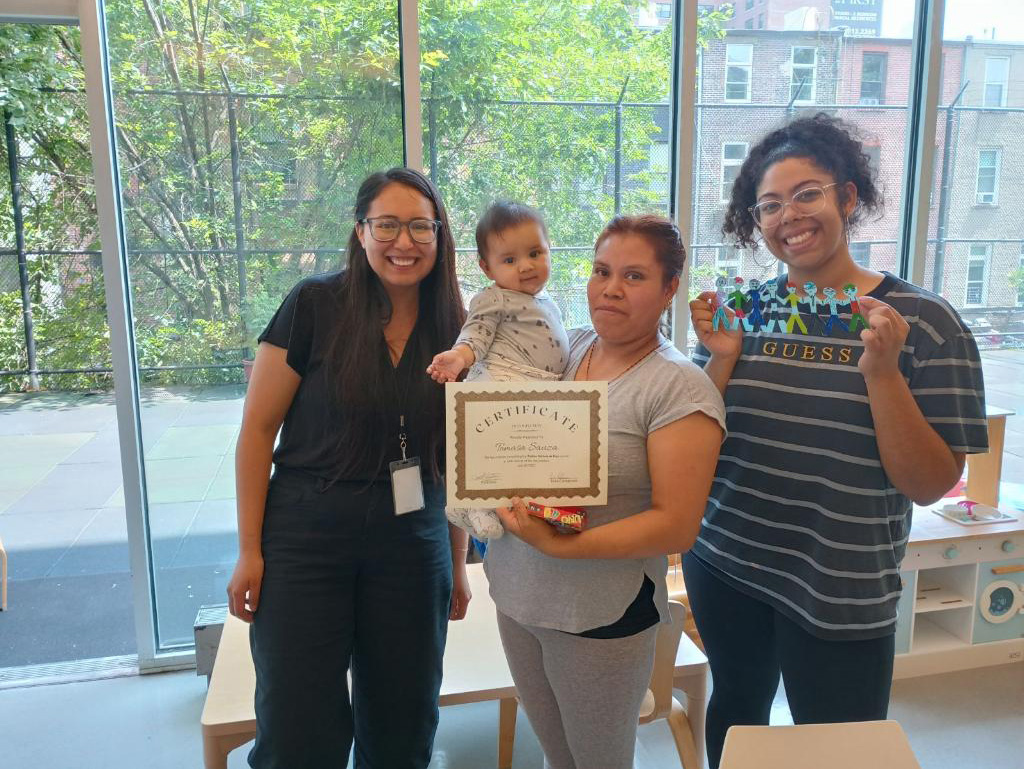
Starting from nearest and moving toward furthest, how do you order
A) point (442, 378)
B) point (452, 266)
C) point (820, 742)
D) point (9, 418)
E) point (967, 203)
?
1. point (820, 742)
2. point (442, 378)
3. point (452, 266)
4. point (967, 203)
5. point (9, 418)

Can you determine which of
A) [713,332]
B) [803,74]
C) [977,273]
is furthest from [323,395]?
[977,273]

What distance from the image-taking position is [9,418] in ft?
20.4

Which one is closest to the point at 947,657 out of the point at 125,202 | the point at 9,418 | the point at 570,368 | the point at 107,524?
the point at 570,368

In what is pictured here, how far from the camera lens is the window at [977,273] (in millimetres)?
3283

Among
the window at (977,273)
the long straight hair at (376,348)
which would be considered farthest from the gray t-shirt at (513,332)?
the window at (977,273)

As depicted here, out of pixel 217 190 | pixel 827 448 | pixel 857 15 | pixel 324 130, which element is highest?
pixel 857 15

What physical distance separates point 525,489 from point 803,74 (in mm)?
2556

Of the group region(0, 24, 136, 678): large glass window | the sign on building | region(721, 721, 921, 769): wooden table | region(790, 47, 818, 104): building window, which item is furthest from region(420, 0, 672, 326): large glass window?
region(0, 24, 136, 678): large glass window

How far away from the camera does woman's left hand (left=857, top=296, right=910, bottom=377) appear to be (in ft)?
3.76

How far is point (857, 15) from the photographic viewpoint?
9.66 ft

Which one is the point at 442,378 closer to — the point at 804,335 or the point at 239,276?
the point at 804,335

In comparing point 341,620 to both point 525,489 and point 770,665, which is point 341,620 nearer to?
point 525,489

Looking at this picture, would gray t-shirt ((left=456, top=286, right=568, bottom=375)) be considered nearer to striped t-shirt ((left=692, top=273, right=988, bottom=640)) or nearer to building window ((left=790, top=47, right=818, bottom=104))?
striped t-shirt ((left=692, top=273, right=988, bottom=640))

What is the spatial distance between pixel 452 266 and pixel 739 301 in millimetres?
595
